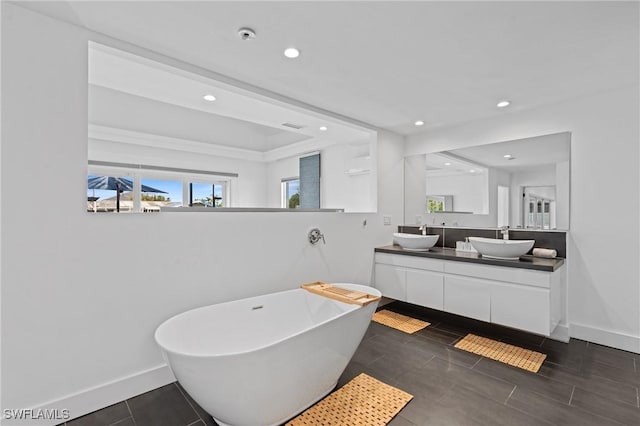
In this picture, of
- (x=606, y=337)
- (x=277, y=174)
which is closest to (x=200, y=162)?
(x=277, y=174)

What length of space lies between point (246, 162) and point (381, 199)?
10.0 feet

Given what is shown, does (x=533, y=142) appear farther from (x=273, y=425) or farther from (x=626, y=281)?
(x=273, y=425)

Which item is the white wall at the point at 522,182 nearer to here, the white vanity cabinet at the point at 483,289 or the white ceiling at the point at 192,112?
the white vanity cabinet at the point at 483,289

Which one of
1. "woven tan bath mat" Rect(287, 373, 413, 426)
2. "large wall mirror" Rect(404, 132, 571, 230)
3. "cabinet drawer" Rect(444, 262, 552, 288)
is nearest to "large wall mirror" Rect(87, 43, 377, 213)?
"large wall mirror" Rect(404, 132, 571, 230)

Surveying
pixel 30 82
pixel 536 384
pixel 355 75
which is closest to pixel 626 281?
pixel 536 384

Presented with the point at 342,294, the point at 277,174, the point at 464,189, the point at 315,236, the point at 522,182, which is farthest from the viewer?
the point at 277,174

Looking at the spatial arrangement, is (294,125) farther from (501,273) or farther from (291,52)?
(501,273)

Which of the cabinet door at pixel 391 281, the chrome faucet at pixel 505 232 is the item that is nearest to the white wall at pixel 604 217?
the chrome faucet at pixel 505 232

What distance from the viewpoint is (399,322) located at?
347 centimetres

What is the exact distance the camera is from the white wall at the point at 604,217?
2.73m

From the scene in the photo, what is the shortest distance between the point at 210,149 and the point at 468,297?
4.51m

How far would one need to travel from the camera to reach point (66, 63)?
1882 mm

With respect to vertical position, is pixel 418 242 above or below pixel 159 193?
below

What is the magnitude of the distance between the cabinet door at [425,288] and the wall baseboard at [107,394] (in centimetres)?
255
